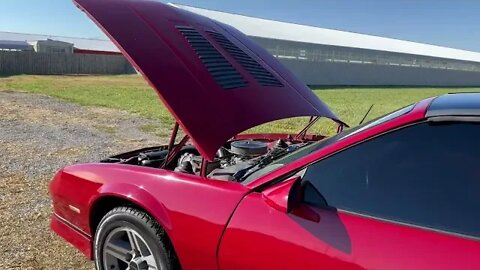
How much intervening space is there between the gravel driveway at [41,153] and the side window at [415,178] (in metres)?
2.33

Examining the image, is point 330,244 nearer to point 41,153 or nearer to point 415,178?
point 415,178

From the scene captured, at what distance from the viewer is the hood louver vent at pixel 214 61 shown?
2860mm

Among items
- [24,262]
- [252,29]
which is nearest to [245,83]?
[24,262]

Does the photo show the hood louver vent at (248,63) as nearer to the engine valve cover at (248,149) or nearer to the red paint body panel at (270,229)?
the engine valve cover at (248,149)

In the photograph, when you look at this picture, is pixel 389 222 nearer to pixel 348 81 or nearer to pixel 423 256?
pixel 423 256

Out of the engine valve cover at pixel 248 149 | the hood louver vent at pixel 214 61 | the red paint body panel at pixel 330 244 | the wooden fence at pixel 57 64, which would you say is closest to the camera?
the red paint body panel at pixel 330 244

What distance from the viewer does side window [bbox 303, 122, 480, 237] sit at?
67.6 inches

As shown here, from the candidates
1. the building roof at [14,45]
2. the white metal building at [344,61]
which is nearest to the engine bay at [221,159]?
the white metal building at [344,61]

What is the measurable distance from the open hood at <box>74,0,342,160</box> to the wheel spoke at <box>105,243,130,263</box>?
880 mm

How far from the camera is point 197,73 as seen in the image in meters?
2.74

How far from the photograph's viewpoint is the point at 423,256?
1.65 meters

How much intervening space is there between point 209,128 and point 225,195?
48 cm

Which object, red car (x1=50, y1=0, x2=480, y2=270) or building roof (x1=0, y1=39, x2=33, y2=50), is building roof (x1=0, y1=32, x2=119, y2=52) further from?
red car (x1=50, y1=0, x2=480, y2=270)

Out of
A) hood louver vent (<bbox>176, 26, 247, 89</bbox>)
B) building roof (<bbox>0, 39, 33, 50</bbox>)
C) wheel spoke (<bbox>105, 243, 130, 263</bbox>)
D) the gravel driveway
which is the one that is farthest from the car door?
building roof (<bbox>0, 39, 33, 50</bbox>)
